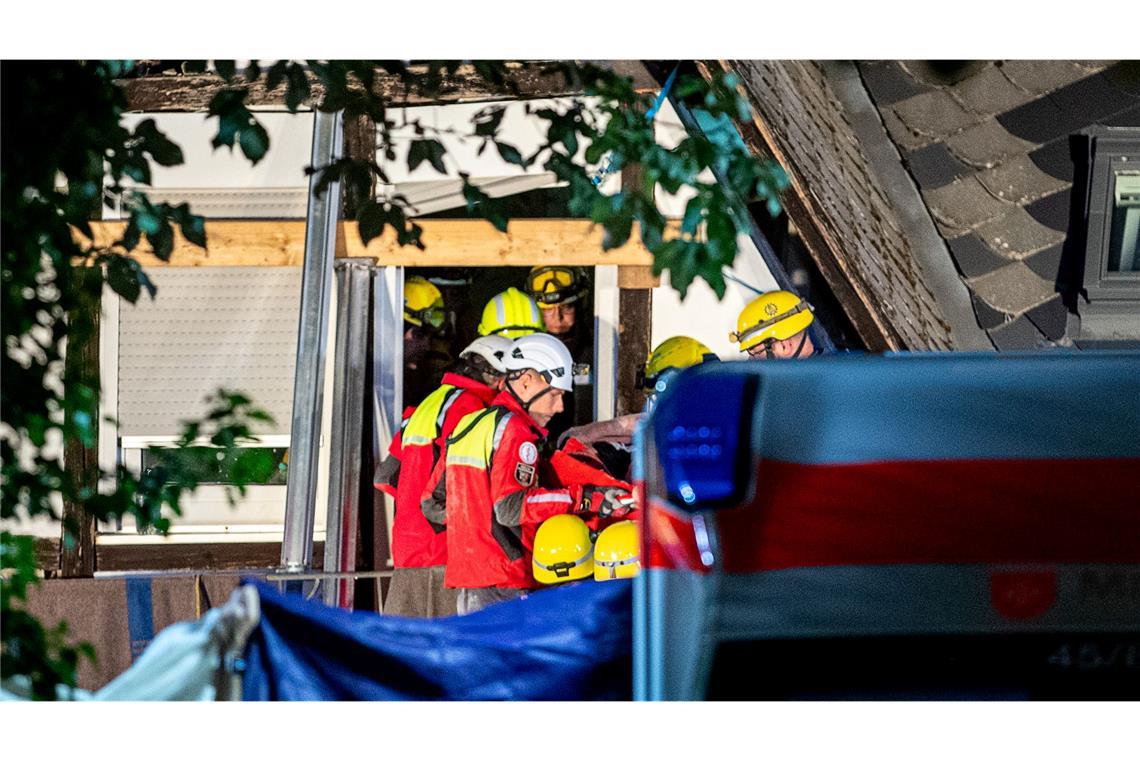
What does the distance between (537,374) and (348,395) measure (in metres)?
1.03

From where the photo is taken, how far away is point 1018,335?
7.20m

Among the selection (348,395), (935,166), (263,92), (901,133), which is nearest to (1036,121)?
(935,166)

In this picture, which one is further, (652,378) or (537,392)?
(652,378)

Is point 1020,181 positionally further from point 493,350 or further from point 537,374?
point 493,350

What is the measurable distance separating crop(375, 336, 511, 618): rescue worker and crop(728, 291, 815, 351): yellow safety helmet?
103 cm

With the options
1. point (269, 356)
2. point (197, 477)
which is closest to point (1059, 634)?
point (197, 477)

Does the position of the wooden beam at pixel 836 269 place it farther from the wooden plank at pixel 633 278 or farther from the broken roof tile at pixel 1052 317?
the wooden plank at pixel 633 278

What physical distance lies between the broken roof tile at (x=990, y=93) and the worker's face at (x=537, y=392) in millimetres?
2655

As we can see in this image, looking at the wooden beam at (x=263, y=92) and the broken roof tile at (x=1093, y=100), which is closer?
the wooden beam at (x=263, y=92)

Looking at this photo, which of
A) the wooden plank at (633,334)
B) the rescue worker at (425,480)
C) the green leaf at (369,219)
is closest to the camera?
the green leaf at (369,219)

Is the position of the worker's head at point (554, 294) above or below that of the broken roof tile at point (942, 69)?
below

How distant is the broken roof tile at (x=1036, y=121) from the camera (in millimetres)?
7211

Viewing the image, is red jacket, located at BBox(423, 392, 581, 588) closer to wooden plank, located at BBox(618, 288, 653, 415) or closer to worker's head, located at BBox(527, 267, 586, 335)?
worker's head, located at BBox(527, 267, 586, 335)

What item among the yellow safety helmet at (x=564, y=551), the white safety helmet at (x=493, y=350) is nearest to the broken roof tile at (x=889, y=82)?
the white safety helmet at (x=493, y=350)
